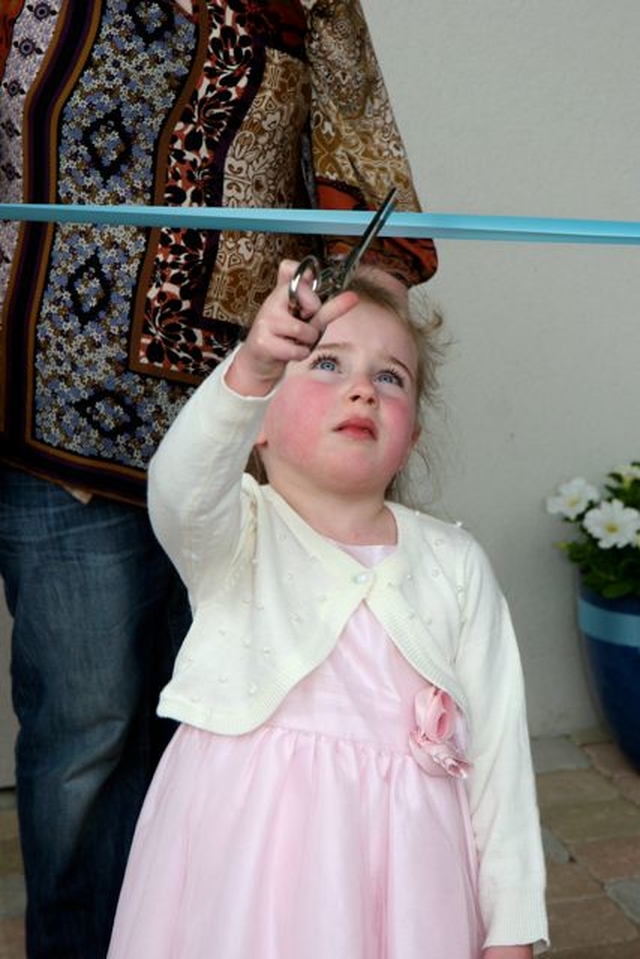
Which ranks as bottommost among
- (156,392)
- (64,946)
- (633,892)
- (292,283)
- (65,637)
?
(633,892)

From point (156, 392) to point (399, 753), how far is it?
1.75 ft

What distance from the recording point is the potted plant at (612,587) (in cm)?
310

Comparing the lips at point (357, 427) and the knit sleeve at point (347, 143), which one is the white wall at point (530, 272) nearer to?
the knit sleeve at point (347, 143)

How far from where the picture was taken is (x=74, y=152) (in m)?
1.67

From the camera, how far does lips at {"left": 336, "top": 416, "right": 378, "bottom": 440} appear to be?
1521 mm

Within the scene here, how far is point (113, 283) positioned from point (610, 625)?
175 cm

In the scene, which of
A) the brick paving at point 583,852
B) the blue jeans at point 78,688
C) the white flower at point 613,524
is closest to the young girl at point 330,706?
the blue jeans at point 78,688

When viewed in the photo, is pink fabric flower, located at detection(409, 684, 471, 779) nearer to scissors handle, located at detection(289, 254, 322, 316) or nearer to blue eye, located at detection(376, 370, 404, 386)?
blue eye, located at detection(376, 370, 404, 386)

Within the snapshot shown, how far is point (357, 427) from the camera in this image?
5.00ft

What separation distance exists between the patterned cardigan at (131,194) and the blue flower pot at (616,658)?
1.51 meters

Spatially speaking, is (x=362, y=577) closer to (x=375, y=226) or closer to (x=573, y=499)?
(x=375, y=226)

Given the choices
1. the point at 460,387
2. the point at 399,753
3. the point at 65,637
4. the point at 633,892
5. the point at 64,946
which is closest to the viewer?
the point at 399,753

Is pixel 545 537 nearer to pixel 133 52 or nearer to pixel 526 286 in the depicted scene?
pixel 526 286

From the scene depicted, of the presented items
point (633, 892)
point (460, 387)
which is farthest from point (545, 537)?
point (633, 892)
